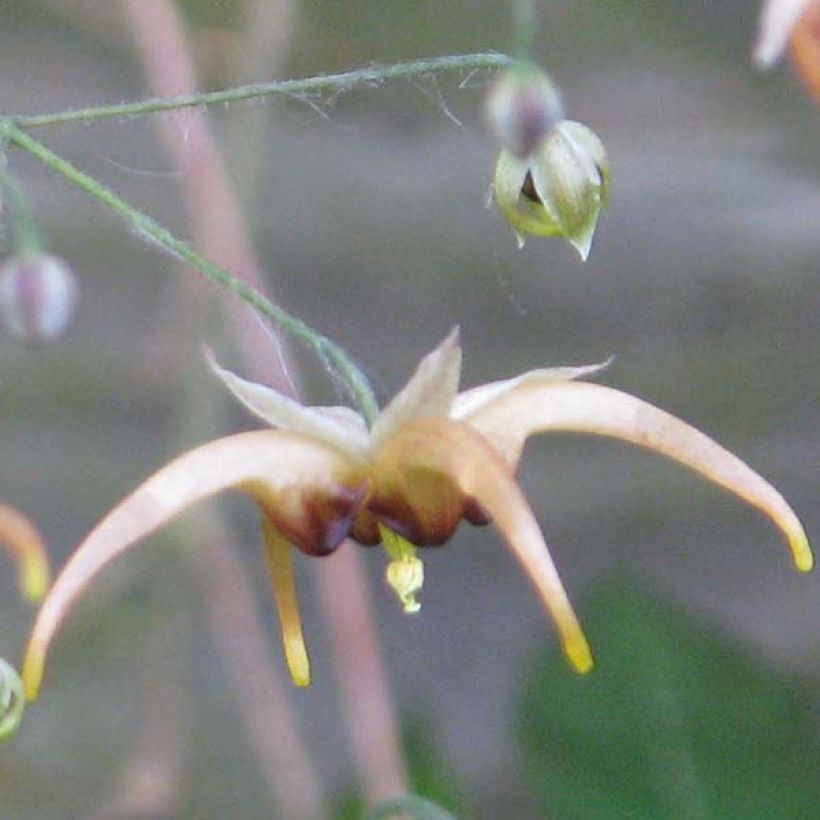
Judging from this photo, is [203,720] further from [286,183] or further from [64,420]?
[286,183]

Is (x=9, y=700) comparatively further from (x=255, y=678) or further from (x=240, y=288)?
(x=255, y=678)

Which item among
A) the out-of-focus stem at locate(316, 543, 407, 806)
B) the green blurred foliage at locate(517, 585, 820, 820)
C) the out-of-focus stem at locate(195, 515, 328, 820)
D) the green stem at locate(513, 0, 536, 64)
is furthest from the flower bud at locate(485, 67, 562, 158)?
the out-of-focus stem at locate(195, 515, 328, 820)

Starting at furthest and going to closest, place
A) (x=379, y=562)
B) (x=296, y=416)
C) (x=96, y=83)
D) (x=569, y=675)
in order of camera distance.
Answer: (x=379, y=562), (x=96, y=83), (x=569, y=675), (x=296, y=416)

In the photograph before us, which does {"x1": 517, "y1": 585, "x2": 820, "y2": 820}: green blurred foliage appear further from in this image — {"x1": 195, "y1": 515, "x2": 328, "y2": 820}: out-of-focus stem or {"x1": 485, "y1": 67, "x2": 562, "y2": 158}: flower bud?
{"x1": 485, "y1": 67, "x2": 562, "y2": 158}: flower bud

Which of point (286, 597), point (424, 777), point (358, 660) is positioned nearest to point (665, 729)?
point (424, 777)

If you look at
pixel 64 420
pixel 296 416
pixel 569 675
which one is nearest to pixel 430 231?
pixel 64 420

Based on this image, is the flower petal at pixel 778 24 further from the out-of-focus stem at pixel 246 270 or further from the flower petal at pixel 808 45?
the out-of-focus stem at pixel 246 270
